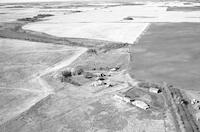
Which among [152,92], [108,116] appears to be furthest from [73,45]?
[108,116]

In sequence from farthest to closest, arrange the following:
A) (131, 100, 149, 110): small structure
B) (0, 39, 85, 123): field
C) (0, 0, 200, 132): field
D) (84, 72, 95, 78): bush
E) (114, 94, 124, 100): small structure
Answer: (84, 72, 95, 78): bush → (0, 39, 85, 123): field → (114, 94, 124, 100): small structure → (131, 100, 149, 110): small structure → (0, 0, 200, 132): field

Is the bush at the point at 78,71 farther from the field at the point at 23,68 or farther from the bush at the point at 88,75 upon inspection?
the field at the point at 23,68

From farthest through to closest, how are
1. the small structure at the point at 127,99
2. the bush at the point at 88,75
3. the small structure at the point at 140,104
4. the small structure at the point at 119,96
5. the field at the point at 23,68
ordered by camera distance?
the bush at the point at 88,75, the field at the point at 23,68, the small structure at the point at 119,96, the small structure at the point at 127,99, the small structure at the point at 140,104

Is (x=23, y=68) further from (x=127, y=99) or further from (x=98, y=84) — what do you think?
(x=127, y=99)

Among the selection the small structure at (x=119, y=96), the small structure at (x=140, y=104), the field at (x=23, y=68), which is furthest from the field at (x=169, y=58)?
the field at (x=23, y=68)

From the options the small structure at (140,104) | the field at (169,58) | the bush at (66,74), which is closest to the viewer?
the small structure at (140,104)

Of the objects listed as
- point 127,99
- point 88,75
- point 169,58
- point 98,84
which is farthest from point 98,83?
point 169,58

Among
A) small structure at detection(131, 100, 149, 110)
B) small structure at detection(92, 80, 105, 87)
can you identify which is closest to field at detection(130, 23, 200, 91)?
small structure at detection(92, 80, 105, 87)

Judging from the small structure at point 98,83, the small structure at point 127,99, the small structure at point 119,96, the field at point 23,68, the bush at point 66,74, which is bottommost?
the field at point 23,68

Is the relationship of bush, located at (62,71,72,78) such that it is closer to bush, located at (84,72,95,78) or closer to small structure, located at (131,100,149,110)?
bush, located at (84,72,95,78)

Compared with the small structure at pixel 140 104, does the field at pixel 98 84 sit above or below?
below

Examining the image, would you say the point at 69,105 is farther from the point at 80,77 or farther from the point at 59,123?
the point at 80,77
